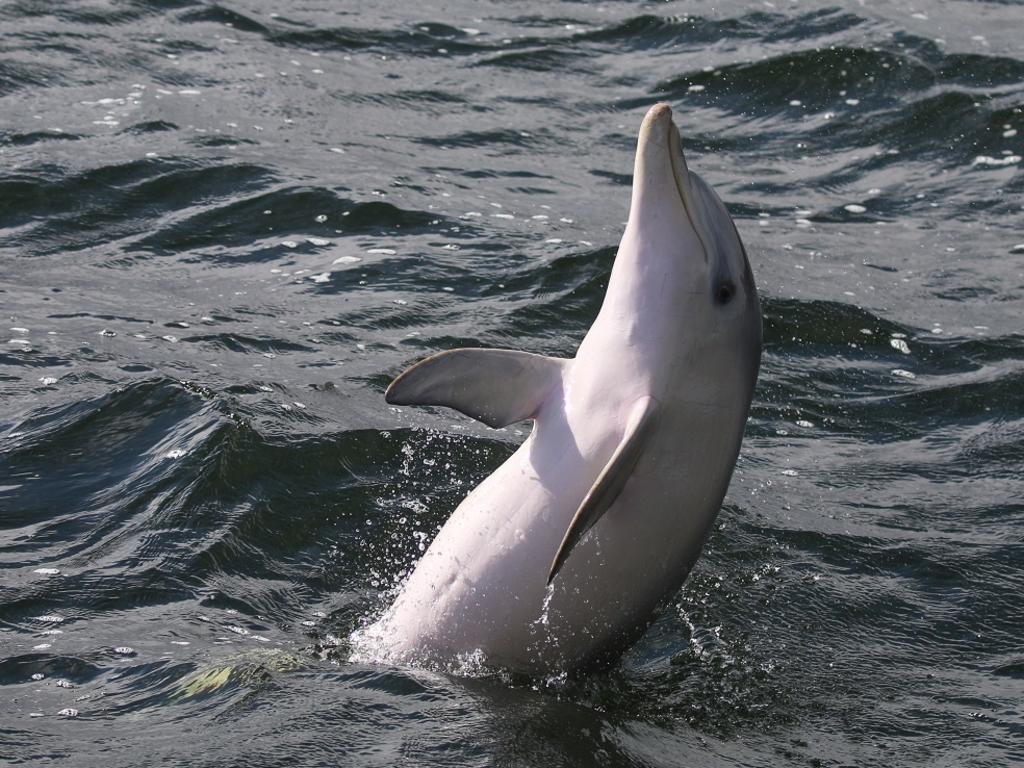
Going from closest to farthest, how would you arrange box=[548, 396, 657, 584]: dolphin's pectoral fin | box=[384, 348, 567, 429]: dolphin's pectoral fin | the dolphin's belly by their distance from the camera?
1. box=[548, 396, 657, 584]: dolphin's pectoral fin
2. the dolphin's belly
3. box=[384, 348, 567, 429]: dolphin's pectoral fin

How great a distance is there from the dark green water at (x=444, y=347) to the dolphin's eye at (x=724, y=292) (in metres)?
1.67

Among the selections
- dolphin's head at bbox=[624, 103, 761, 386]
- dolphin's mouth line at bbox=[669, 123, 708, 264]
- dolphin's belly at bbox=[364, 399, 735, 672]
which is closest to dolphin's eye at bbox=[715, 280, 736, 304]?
dolphin's head at bbox=[624, 103, 761, 386]

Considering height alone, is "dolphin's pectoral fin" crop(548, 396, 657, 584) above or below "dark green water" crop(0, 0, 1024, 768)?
above

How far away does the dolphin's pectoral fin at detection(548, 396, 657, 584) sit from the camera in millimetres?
5562

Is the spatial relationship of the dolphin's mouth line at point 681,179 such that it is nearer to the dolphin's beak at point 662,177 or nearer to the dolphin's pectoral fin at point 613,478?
the dolphin's beak at point 662,177

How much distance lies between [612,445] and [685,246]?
93cm

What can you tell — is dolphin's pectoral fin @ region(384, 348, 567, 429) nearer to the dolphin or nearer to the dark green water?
the dolphin

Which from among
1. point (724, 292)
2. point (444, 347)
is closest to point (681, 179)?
point (724, 292)

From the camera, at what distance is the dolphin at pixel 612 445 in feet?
20.2

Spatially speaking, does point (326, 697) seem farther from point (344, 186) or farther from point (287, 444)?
point (344, 186)

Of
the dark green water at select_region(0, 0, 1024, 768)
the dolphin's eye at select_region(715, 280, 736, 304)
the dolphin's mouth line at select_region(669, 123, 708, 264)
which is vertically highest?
the dolphin's mouth line at select_region(669, 123, 708, 264)

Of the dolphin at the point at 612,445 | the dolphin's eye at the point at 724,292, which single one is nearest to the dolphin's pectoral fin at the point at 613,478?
the dolphin at the point at 612,445

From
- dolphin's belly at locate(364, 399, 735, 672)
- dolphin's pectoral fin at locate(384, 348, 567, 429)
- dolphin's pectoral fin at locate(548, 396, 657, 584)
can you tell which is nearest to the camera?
dolphin's pectoral fin at locate(548, 396, 657, 584)

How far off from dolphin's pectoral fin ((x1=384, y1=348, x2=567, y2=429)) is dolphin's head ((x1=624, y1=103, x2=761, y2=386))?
25.9 inches
